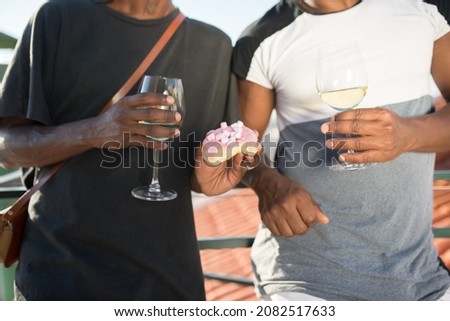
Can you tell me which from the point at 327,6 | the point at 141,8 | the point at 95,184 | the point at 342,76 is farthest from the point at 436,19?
the point at 95,184

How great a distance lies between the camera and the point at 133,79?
181 centimetres

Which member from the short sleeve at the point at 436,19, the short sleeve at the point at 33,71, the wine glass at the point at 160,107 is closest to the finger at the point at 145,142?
the wine glass at the point at 160,107

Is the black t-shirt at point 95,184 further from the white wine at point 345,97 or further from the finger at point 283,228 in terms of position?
the white wine at point 345,97

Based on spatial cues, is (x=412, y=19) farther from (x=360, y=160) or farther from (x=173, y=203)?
(x=173, y=203)

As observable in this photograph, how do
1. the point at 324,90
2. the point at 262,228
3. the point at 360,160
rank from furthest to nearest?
the point at 262,228 < the point at 324,90 < the point at 360,160

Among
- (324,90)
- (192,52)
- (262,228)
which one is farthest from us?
(262,228)

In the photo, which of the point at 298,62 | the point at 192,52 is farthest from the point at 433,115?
the point at 192,52

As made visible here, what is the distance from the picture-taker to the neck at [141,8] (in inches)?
72.6

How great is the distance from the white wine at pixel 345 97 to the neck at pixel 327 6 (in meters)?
0.37

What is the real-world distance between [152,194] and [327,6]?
89 cm

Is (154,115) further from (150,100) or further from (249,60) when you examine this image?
(249,60)

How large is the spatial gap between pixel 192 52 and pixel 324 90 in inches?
17.9

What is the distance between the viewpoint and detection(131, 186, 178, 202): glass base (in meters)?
1.72
